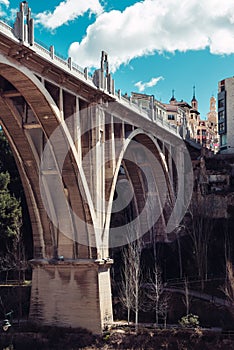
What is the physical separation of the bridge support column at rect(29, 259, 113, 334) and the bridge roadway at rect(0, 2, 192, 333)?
64 millimetres

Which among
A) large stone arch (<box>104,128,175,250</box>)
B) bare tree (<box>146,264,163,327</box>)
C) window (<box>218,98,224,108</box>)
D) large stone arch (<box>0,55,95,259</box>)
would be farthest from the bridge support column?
window (<box>218,98,224,108</box>)

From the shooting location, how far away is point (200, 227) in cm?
4622

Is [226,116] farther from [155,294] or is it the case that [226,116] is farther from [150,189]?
[155,294]

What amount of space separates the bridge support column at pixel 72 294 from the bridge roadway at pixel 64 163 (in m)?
0.06

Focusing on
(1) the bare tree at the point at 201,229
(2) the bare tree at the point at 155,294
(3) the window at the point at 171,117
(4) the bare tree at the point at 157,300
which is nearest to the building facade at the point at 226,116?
(3) the window at the point at 171,117

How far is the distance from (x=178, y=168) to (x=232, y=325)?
25.3 m

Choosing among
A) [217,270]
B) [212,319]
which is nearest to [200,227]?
[217,270]

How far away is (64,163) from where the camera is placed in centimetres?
3047

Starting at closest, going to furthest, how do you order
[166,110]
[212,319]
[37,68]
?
1. [37,68]
2. [212,319]
3. [166,110]

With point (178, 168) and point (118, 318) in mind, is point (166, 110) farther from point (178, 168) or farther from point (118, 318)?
point (118, 318)

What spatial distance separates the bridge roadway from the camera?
26.9 meters

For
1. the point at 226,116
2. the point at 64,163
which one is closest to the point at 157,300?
the point at 64,163

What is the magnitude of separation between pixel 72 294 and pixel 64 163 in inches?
339

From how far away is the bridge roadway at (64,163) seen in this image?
1059 inches
